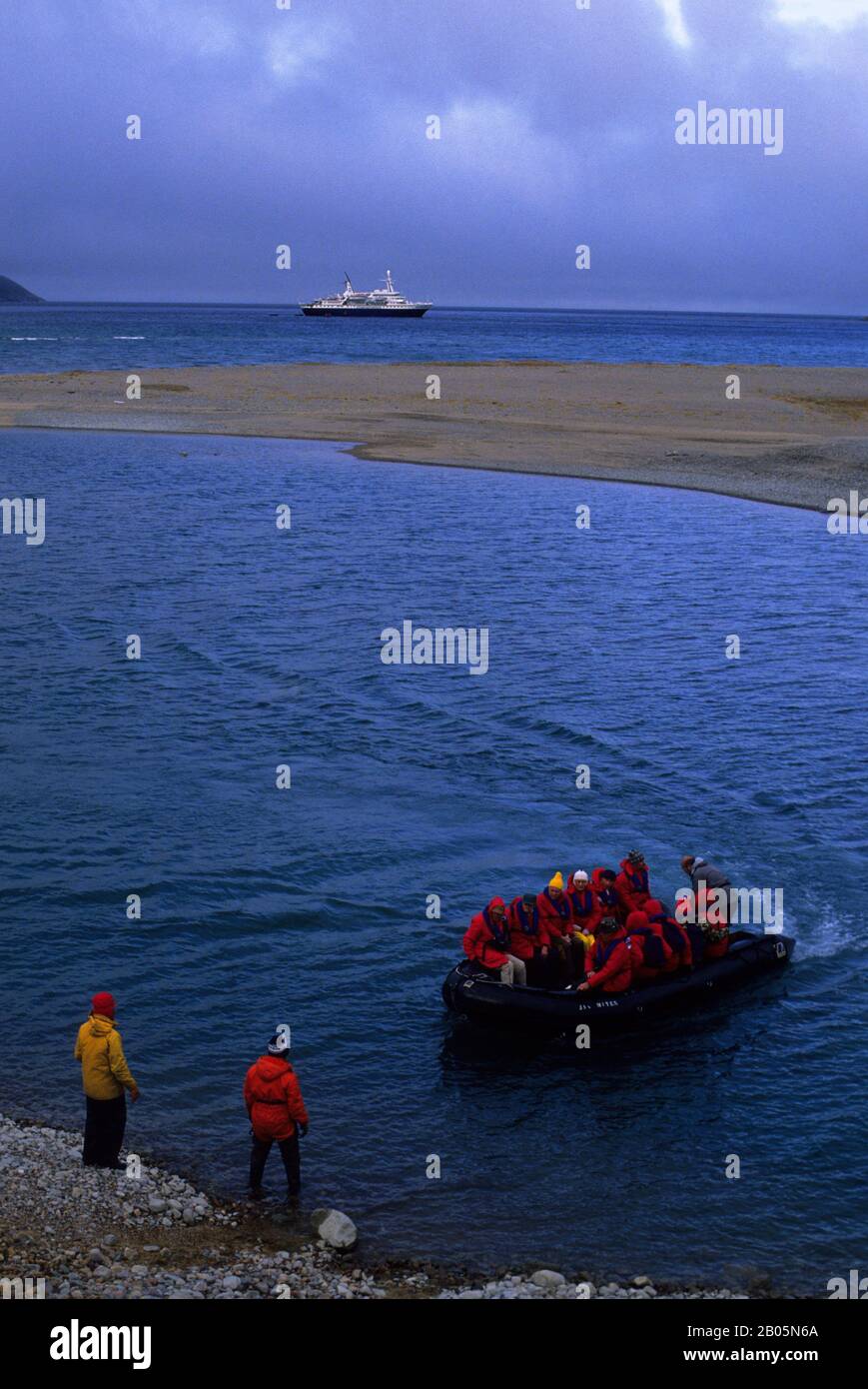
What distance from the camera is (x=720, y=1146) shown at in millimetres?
14875

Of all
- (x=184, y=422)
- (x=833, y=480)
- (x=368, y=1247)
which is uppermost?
(x=184, y=422)

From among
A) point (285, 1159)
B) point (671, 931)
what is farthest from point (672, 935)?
point (285, 1159)

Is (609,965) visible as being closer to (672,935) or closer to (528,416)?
(672,935)

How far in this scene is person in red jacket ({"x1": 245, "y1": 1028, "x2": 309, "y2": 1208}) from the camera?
13461 mm

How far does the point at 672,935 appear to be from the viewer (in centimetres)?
1738

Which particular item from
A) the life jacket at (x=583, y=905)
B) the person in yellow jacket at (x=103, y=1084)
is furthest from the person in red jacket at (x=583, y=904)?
the person in yellow jacket at (x=103, y=1084)

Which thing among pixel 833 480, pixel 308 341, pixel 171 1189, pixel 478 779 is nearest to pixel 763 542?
pixel 833 480

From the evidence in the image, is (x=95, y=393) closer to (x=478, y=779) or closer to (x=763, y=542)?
(x=763, y=542)

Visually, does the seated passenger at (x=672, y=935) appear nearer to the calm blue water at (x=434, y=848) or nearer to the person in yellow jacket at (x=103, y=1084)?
the calm blue water at (x=434, y=848)

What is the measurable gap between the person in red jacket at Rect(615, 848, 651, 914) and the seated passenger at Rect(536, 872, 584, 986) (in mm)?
789

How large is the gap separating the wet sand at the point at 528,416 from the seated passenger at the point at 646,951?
120ft

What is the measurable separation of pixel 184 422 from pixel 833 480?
33357mm

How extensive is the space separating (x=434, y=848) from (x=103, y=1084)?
862cm
